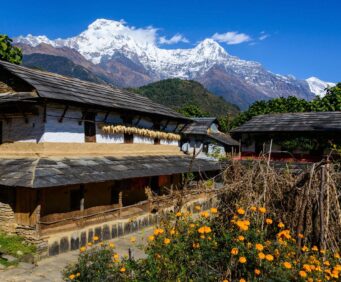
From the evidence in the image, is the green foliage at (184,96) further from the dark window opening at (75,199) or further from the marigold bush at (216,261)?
the marigold bush at (216,261)

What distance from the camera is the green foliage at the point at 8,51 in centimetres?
2733

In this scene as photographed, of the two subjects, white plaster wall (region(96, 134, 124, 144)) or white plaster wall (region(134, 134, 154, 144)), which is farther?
white plaster wall (region(134, 134, 154, 144))

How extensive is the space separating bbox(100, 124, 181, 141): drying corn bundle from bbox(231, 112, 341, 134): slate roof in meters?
6.80

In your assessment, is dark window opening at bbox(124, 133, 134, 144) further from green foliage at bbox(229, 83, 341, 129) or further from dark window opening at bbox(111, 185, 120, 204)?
green foliage at bbox(229, 83, 341, 129)

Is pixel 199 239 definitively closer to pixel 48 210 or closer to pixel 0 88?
pixel 48 210

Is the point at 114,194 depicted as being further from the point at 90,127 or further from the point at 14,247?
the point at 14,247

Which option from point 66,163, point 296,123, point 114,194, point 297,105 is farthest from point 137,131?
point 297,105

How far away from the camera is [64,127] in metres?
18.1

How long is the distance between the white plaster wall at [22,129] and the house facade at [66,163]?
48mm

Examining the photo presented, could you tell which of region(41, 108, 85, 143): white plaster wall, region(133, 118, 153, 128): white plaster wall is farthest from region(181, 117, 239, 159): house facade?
region(41, 108, 85, 143): white plaster wall

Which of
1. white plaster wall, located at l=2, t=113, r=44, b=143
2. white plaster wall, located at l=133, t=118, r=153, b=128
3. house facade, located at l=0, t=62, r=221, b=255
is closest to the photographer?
house facade, located at l=0, t=62, r=221, b=255

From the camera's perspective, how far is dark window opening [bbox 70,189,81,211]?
Result: 699 inches

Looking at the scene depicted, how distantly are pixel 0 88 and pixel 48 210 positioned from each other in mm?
7282

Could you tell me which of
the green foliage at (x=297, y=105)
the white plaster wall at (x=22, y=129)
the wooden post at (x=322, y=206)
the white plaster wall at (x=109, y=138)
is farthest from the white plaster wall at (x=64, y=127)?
the green foliage at (x=297, y=105)
